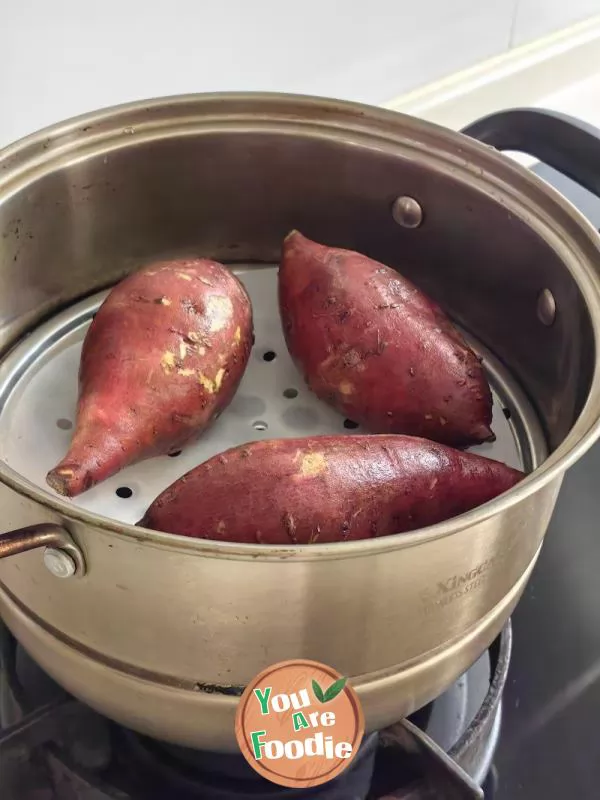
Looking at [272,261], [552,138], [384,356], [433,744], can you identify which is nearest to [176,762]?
[433,744]

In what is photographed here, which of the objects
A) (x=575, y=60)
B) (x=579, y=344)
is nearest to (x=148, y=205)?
(x=579, y=344)

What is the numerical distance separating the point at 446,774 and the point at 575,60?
918mm

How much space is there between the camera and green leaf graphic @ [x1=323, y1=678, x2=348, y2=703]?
40 centimetres

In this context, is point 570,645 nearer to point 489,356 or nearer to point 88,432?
point 489,356

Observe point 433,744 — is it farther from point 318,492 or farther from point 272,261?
point 272,261

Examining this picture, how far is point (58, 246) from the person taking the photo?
25.3 inches

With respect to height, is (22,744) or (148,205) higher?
(148,205)

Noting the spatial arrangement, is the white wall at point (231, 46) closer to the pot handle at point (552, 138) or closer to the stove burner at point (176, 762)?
the pot handle at point (552, 138)

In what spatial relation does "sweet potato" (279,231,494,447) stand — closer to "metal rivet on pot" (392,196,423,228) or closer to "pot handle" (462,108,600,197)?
"metal rivet on pot" (392,196,423,228)

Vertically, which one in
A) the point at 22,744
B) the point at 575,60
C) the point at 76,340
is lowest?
the point at 22,744

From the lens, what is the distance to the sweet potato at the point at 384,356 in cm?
56

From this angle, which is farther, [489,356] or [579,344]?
[489,356]

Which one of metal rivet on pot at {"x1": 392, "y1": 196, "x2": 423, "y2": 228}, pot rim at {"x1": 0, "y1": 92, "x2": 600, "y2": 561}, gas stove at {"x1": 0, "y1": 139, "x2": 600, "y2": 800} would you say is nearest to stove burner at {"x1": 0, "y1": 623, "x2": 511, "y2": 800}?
gas stove at {"x1": 0, "y1": 139, "x2": 600, "y2": 800}

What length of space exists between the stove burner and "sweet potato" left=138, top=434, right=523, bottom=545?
133mm
